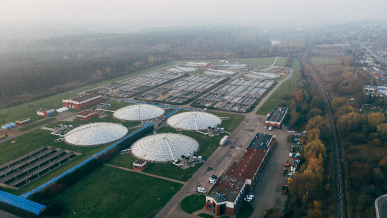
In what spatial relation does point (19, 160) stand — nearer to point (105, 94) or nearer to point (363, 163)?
point (105, 94)

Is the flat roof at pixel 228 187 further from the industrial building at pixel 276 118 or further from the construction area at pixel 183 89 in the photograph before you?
the construction area at pixel 183 89

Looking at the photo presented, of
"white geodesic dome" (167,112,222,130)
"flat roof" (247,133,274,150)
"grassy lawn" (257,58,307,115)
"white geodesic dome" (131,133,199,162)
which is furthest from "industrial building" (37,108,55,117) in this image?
"grassy lawn" (257,58,307,115)

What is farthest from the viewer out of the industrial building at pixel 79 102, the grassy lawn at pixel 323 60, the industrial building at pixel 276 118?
the grassy lawn at pixel 323 60

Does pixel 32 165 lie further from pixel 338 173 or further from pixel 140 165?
pixel 338 173

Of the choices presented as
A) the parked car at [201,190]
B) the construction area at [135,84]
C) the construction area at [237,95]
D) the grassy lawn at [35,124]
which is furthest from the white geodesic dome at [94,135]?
the construction area at [135,84]

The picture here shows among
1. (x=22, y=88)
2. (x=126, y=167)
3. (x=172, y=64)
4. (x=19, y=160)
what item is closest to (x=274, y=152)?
(x=126, y=167)

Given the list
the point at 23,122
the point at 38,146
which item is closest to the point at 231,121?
the point at 38,146

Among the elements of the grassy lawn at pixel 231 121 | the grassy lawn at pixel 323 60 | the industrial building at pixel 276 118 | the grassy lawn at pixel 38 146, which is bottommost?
the grassy lawn at pixel 38 146
